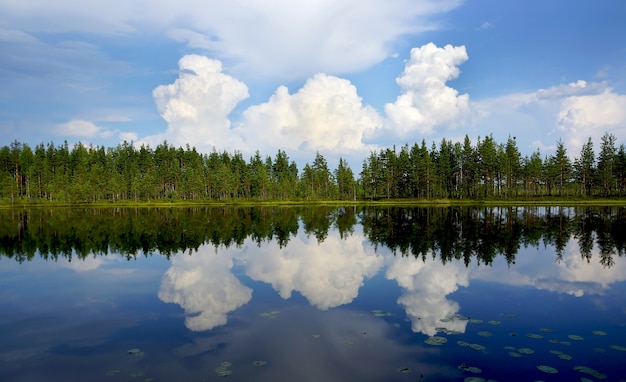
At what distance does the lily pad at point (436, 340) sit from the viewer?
1388cm

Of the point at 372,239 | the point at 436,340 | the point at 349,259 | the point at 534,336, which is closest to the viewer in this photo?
the point at 436,340

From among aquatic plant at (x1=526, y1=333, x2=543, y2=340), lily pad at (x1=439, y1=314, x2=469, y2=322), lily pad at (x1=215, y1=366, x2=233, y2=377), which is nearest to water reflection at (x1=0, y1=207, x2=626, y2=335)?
lily pad at (x1=439, y1=314, x2=469, y2=322)

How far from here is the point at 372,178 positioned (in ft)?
471

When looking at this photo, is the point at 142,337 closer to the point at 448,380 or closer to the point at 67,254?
the point at 448,380

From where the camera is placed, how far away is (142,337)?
15.1 m

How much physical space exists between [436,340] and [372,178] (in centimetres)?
13081

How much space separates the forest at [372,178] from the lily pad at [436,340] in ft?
387

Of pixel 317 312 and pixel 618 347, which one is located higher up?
pixel 317 312

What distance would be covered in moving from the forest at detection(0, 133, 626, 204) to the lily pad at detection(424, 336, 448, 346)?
11803 centimetres

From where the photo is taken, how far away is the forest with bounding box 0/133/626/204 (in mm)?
127375

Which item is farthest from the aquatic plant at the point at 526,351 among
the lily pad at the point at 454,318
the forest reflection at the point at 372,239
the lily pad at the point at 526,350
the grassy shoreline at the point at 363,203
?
the grassy shoreline at the point at 363,203

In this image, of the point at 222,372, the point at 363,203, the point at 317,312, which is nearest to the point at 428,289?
the point at 317,312

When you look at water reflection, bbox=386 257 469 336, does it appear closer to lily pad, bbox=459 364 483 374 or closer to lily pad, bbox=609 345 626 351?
lily pad, bbox=459 364 483 374

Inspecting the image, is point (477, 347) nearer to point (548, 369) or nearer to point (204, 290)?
point (548, 369)
